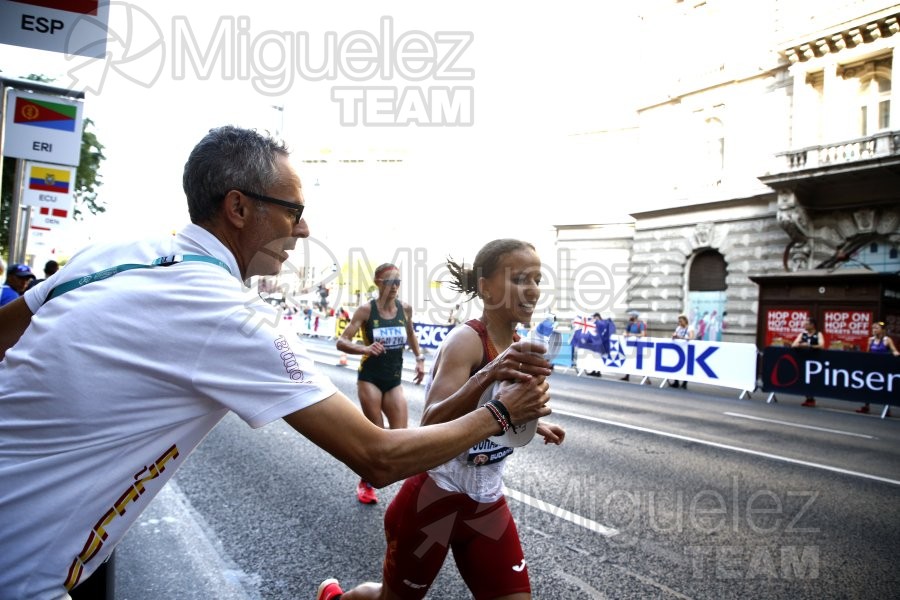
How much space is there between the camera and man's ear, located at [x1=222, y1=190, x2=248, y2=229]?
1.59m

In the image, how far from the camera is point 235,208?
63.2 inches

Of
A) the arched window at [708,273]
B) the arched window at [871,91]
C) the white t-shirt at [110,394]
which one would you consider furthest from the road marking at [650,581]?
the arched window at [708,273]

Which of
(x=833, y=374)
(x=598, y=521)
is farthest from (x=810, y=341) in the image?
(x=598, y=521)

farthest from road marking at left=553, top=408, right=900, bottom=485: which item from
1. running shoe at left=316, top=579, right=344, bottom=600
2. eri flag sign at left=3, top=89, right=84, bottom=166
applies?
eri flag sign at left=3, top=89, right=84, bottom=166

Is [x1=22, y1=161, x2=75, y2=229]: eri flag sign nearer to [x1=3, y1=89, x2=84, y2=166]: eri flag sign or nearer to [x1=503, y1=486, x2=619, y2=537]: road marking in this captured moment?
[x1=3, y1=89, x2=84, y2=166]: eri flag sign

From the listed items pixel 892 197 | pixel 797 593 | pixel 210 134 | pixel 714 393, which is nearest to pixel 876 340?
pixel 714 393

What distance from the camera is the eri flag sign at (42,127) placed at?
8.12 m

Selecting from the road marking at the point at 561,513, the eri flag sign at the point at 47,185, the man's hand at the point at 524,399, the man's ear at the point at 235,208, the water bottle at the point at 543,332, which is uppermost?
the eri flag sign at the point at 47,185

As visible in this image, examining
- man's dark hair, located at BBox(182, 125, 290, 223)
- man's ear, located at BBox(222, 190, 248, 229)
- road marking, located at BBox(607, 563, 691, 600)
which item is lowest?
road marking, located at BBox(607, 563, 691, 600)

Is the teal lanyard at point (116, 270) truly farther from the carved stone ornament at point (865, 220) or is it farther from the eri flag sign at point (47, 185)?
the carved stone ornament at point (865, 220)

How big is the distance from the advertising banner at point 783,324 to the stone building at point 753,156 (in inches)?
53.4

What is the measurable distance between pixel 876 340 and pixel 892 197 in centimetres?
827

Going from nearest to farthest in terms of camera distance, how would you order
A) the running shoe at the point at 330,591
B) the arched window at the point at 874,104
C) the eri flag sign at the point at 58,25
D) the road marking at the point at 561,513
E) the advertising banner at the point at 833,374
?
1. the running shoe at the point at 330,591
2. the eri flag sign at the point at 58,25
3. the road marking at the point at 561,513
4. the advertising banner at the point at 833,374
5. the arched window at the point at 874,104

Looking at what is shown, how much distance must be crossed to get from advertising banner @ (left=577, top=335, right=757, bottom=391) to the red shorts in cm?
1320
